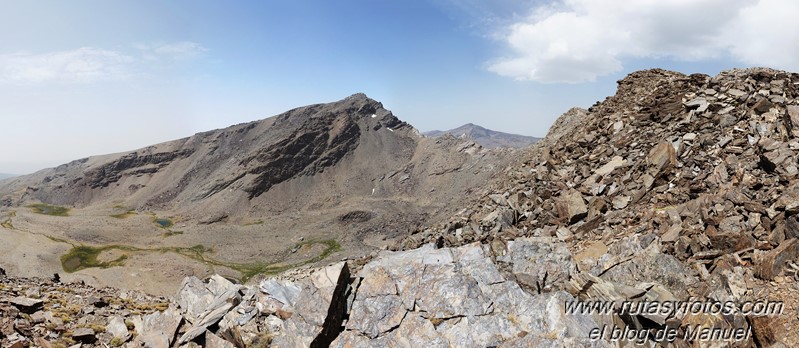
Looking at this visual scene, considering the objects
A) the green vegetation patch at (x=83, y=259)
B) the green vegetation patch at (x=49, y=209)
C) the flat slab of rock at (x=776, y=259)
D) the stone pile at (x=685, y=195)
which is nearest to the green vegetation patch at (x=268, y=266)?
the green vegetation patch at (x=83, y=259)

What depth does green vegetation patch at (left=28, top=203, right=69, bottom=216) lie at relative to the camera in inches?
4747

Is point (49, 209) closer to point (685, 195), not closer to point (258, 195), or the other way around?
point (258, 195)

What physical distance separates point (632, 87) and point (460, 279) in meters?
34.0

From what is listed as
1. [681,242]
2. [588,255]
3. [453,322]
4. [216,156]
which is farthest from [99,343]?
[216,156]

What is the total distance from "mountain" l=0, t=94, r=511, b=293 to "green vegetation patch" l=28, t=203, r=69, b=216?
4.18 feet

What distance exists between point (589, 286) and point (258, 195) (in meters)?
114

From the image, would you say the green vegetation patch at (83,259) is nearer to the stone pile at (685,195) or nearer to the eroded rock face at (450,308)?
the stone pile at (685,195)

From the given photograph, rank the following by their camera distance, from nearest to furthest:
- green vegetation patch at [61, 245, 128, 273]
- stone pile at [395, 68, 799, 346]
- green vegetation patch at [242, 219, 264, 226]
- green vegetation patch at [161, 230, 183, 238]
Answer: stone pile at [395, 68, 799, 346], green vegetation patch at [61, 245, 128, 273], green vegetation patch at [161, 230, 183, 238], green vegetation patch at [242, 219, 264, 226]

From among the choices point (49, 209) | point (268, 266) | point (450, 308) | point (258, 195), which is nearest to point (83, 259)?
point (268, 266)

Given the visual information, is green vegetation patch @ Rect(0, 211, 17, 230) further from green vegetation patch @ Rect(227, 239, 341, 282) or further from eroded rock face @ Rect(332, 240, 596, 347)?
eroded rock face @ Rect(332, 240, 596, 347)

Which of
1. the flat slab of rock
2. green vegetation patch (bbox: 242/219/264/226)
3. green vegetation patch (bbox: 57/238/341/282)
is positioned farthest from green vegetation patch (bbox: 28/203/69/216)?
the flat slab of rock

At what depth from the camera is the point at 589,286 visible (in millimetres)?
14469

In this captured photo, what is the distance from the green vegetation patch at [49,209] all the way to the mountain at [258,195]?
1273 mm

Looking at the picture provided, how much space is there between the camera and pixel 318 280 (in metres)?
15.5
